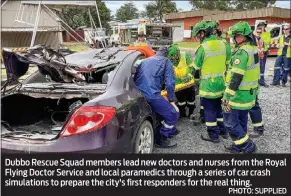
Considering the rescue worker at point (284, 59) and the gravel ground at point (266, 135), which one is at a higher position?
the rescue worker at point (284, 59)

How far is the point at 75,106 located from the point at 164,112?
1.12 meters

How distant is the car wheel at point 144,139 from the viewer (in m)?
3.20

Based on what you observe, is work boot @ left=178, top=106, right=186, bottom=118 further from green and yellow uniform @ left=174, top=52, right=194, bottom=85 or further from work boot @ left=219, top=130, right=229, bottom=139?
work boot @ left=219, top=130, right=229, bottom=139

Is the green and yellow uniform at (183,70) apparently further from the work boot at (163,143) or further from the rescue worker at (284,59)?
the rescue worker at (284,59)

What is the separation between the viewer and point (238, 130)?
4.02 m

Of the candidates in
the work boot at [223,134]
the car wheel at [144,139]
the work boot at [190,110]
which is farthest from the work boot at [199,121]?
the car wheel at [144,139]

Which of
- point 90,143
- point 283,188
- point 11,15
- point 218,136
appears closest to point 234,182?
point 283,188

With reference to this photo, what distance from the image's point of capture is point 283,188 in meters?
2.73

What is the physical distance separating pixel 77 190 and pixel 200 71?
261cm

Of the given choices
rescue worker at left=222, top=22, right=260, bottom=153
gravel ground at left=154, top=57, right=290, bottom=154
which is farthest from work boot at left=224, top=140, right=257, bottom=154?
gravel ground at left=154, top=57, right=290, bottom=154

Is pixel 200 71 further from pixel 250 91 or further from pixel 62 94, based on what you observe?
pixel 62 94

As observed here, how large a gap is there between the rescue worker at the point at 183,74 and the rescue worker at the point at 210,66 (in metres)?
0.39

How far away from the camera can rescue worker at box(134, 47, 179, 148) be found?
3641mm

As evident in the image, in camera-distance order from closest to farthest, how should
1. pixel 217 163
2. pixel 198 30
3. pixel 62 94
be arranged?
pixel 217 163 → pixel 62 94 → pixel 198 30
